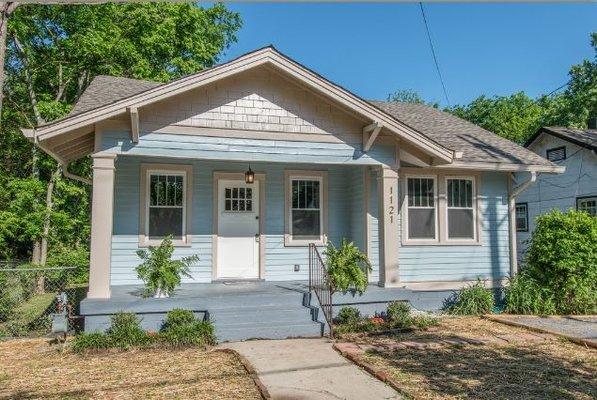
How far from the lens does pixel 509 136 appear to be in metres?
37.1

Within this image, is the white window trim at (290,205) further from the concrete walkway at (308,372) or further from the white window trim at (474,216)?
the concrete walkway at (308,372)

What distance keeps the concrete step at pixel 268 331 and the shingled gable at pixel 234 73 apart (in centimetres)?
373

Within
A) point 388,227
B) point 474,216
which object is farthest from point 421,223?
point 388,227

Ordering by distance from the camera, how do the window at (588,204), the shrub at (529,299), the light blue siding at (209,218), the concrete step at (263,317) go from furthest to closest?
the window at (588,204)
the shrub at (529,299)
the light blue siding at (209,218)
the concrete step at (263,317)

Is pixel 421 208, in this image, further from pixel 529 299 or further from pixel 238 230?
pixel 238 230

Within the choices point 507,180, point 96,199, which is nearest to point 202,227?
point 96,199

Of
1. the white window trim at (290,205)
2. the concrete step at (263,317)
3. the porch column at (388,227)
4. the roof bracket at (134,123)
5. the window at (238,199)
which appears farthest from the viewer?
the white window trim at (290,205)

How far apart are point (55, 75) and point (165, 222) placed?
11253 mm

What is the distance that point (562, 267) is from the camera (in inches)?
347

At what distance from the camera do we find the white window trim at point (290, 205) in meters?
9.93

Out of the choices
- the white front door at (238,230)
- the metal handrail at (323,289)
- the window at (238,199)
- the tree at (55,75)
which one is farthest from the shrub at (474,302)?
the tree at (55,75)

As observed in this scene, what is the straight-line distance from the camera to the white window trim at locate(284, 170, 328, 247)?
32.6 ft

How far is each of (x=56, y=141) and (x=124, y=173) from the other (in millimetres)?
→ 1632

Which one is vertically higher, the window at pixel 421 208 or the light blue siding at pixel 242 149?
the light blue siding at pixel 242 149
